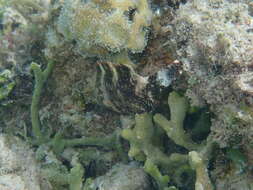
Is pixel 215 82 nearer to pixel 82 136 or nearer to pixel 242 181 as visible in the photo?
pixel 242 181

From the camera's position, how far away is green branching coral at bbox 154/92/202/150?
223cm

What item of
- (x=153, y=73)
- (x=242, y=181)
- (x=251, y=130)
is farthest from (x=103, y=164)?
(x=251, y=130)

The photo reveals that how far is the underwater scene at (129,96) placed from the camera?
198 centimetres

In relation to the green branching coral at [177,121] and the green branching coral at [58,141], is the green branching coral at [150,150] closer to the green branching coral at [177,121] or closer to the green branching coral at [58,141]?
the green branching coral at [177,121]

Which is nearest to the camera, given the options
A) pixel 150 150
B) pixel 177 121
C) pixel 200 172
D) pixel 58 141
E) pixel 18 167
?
pixel 200 172

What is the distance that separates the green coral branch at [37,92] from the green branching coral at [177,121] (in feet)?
3.93

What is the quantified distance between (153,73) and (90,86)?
0.69 m

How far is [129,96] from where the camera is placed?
92.4 inches

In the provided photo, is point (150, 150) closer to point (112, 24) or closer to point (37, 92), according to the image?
point (112, 24)

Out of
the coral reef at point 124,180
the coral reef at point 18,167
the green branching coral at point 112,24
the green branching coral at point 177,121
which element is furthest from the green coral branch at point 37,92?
the green branching coral at point 177,121

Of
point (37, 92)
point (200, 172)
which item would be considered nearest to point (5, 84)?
point (37, 92)

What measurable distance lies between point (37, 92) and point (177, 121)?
142cm

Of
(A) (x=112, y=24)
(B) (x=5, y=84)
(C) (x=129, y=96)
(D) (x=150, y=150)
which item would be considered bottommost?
(D) (x=150, y=150)

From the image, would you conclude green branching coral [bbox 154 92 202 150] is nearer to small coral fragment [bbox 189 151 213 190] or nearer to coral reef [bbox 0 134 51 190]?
small coral fragment [bbox 189 151 213 190]
